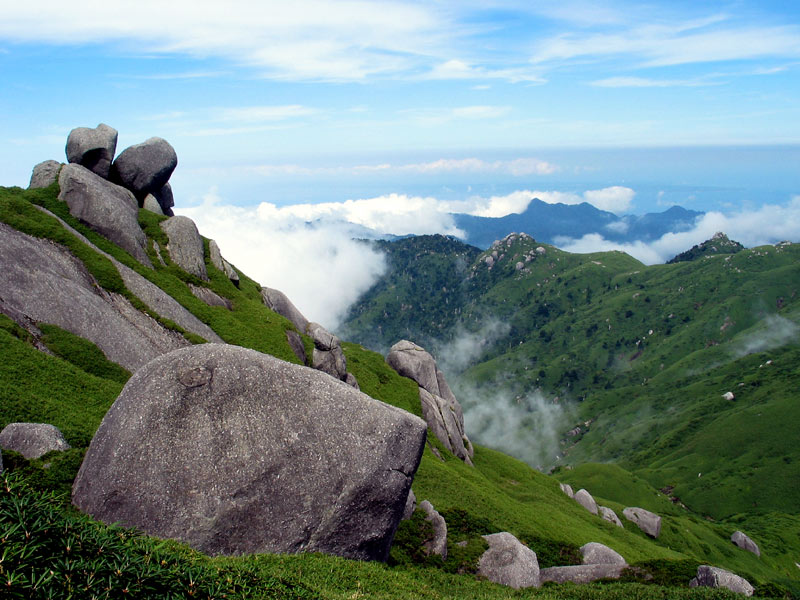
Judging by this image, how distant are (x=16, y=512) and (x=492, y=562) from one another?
30.1m

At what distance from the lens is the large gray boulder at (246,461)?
81.9ft

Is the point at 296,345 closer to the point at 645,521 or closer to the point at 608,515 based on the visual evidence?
the point at 608,515

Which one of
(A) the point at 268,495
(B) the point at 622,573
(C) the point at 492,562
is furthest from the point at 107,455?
(B) the point at 622,573

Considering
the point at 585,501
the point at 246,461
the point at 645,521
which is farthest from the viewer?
the point at 645,521

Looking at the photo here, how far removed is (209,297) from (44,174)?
1064 inches

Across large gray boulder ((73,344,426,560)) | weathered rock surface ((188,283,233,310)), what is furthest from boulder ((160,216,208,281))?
large gray boulder ((73,344,426,560))

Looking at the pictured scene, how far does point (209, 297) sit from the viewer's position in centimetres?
7006

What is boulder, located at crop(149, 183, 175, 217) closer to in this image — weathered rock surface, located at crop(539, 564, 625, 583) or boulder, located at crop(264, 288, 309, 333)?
boulder, located at crop(264, 288, 309, 333)

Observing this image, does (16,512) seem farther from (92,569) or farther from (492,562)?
(492,562)

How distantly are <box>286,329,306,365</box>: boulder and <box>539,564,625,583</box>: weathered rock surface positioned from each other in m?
41.3

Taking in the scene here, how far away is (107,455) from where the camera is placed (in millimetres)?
25688

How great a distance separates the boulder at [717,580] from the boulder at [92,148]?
88901 mm

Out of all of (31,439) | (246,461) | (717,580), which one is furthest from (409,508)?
(31,439)

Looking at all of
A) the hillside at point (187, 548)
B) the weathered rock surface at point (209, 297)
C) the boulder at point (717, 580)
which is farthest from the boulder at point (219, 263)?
the boulder at point (717, 580)
